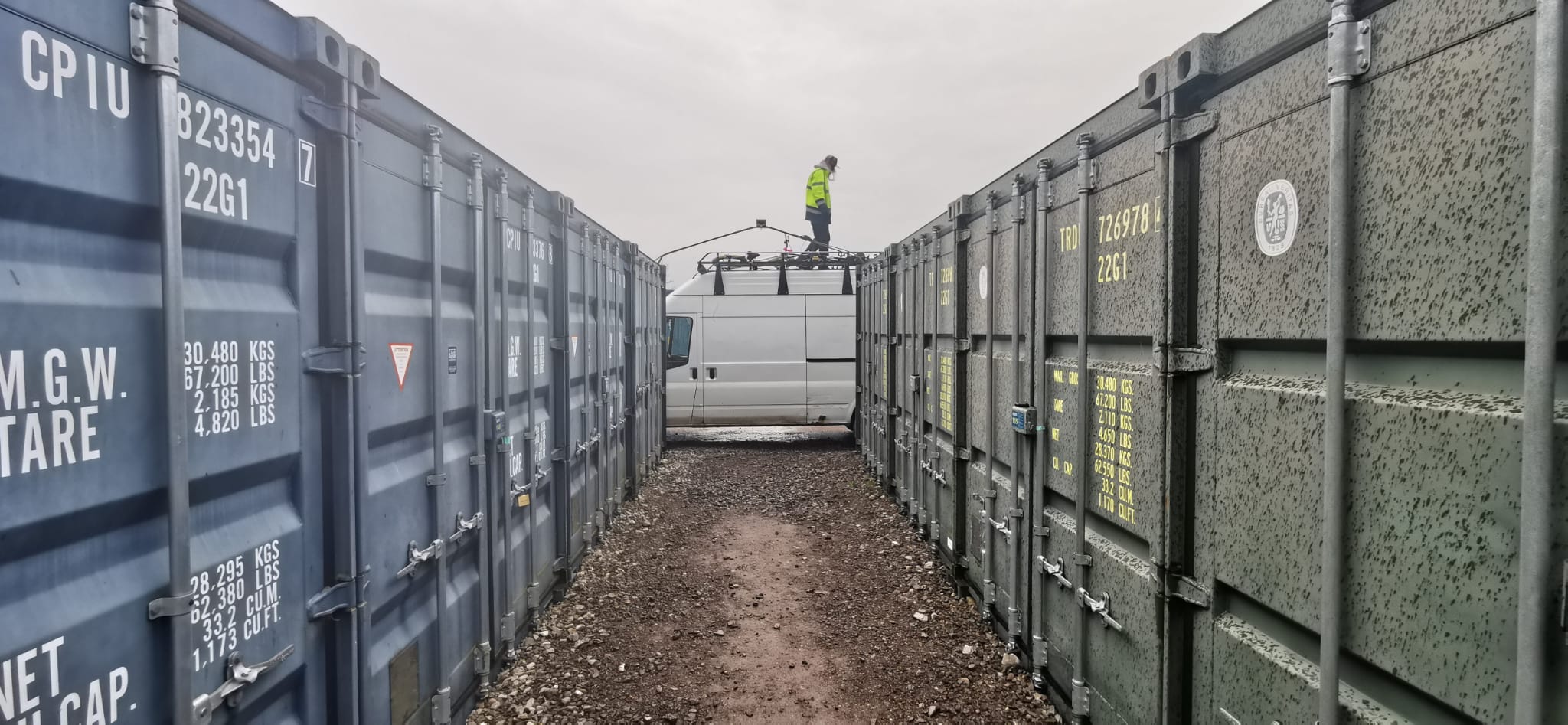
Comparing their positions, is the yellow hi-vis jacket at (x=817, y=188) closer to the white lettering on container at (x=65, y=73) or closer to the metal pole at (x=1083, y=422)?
the metal pole at (x=1083, y=422)

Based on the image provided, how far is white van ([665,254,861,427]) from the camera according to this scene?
37.9 ft

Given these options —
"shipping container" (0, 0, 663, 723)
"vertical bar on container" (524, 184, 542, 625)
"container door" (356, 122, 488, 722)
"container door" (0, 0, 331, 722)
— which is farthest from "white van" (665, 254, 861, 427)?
"container door" (0, 0, 331, 722)

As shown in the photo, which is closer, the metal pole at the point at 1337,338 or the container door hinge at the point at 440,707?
the metal pole at the point at 1337,338

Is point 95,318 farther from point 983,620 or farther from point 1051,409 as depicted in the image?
point 983,620

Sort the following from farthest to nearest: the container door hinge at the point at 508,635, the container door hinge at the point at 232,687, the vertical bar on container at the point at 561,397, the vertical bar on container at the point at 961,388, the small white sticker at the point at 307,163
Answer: the vertical bar on container at the point at 961,388 < the vertical bar on container at the point at 561,397 < the container door hinge at the point at 508,635 < the small white sticker at the point at 307,163 < the container door hinge at the point at 232,687

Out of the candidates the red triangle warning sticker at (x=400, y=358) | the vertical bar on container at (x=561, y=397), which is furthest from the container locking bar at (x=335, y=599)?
the vertical bar on container at (x=561, y=397)

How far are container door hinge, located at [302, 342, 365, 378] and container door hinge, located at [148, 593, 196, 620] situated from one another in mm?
759

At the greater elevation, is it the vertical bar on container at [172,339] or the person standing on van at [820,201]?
the person standing on van at [820,201]

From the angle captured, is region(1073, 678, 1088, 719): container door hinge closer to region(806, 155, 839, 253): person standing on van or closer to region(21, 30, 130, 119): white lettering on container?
region(21, 30, 130, 119): white lettering on container

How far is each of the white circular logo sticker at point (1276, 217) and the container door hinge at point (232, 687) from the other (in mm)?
2879

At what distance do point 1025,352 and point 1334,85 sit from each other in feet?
7.14

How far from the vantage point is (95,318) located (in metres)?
1.52

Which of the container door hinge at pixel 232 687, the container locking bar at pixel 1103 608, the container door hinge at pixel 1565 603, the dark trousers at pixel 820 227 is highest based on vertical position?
the dark trousers at pixel 820 227

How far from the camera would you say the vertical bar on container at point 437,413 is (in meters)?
3.04
